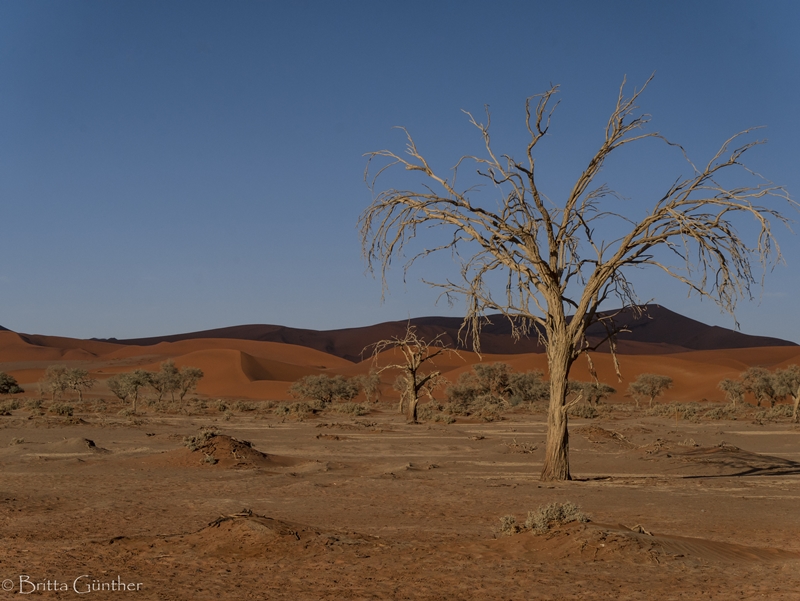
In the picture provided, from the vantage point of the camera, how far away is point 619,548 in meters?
7.68

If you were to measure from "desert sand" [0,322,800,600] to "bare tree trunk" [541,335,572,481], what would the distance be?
1.63 ft

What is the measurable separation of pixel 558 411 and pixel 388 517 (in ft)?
14.6

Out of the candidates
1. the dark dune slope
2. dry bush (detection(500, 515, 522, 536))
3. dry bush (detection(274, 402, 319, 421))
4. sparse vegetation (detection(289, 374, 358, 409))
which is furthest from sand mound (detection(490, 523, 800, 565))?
the dark dune slope

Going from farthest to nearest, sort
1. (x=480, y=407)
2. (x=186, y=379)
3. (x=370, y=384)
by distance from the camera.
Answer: (x=370, y=384)
(x=186, y=379)
(x=480, y=407)

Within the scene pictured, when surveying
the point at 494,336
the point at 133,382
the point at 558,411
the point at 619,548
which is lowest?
the point at 619,548

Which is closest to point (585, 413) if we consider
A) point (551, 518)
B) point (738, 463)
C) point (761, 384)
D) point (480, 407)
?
point (480, 407)

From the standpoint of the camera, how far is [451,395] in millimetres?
54250

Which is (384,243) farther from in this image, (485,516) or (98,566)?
(98,566)

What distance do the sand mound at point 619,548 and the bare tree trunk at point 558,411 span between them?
5405mm

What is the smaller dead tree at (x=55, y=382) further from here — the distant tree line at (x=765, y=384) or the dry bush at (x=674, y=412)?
the distant tree line at (x=765, y=384)

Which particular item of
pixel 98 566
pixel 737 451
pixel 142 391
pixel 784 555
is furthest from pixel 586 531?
pixel 142 391

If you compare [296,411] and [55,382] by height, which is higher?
[55,382]

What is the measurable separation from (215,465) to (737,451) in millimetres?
12984

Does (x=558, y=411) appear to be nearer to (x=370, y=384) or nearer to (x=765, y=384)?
(x=765, y=384)
